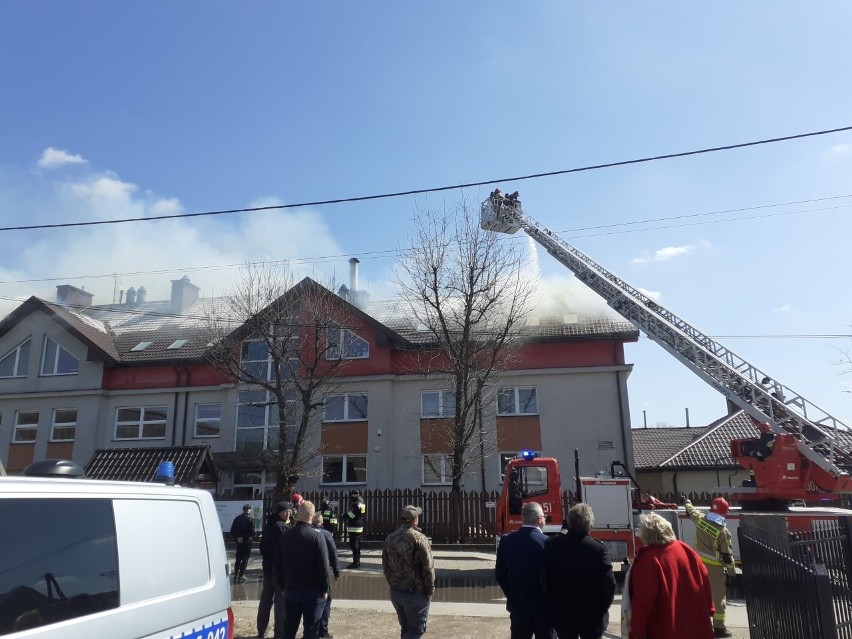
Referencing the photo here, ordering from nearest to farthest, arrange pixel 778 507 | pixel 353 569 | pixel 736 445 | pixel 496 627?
pixel 496 627 → pixel 778 507 → pixel 736 445 → pixel 353 569

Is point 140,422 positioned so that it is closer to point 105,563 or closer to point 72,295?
point 72,295

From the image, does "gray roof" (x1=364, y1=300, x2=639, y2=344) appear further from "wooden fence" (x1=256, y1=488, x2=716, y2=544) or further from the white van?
the white van

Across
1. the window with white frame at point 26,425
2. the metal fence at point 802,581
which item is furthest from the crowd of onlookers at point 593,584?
the window with white frame at point 26,425

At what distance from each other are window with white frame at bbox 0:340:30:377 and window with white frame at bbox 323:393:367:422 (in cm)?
1311

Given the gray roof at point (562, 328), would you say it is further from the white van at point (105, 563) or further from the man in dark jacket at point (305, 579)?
the white van at point (105, 563)

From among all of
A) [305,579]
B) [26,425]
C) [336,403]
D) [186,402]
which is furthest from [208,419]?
[305,579]

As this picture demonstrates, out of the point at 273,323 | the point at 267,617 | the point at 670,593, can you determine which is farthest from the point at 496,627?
the point at 273,323

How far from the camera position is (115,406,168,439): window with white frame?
25734mm

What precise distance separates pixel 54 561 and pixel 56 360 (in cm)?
2722

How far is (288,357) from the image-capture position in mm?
22062

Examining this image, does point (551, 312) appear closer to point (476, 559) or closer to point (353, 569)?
point (476, 559)

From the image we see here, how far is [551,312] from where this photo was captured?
964 inches

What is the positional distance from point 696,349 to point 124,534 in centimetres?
1406

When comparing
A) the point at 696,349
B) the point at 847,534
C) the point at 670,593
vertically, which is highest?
the point at 696,349
